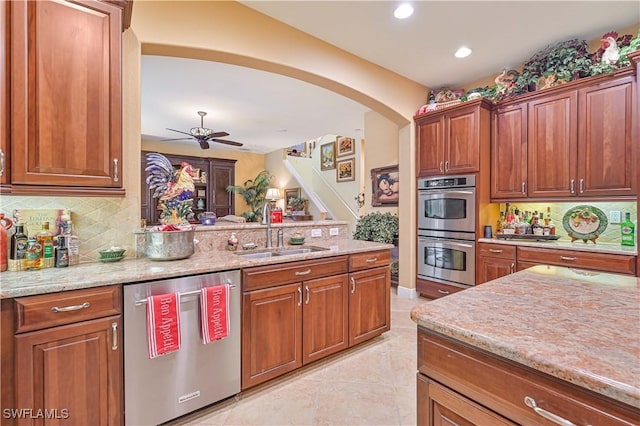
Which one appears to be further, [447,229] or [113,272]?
[447,229]

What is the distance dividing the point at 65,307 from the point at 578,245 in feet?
13.2

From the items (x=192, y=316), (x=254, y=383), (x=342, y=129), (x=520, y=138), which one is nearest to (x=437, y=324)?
(x=192, y=316)

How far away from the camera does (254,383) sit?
2.05 metres

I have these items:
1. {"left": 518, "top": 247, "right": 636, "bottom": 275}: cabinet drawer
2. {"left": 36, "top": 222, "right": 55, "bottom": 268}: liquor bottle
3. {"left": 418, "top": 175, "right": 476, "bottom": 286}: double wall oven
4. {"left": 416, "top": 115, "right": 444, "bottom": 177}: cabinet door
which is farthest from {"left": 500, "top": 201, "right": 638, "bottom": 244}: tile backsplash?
{"left": 36, "top": 222, "right": 55, "bottom": 268}: liquor bottle

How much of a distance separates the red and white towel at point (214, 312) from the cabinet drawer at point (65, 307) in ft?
1.44

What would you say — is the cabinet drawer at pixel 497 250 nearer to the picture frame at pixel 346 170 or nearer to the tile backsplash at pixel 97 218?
the tile backsplash at pixel 97 218

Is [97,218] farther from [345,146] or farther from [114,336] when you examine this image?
[345,146]

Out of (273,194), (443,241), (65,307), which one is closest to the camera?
(65,307)

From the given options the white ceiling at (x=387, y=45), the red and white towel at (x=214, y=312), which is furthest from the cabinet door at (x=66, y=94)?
the white ceiling at (x=387, y=45)

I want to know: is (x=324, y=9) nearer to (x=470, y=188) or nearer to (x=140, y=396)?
(x=470, y=188)

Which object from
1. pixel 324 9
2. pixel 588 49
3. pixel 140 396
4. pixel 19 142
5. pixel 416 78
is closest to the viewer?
pixel 19 142

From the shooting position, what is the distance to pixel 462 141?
139 inches

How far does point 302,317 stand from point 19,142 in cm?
199

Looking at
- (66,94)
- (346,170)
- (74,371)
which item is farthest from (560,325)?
(346,170)
